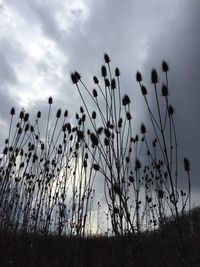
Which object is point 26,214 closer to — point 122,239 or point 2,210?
point 2,210

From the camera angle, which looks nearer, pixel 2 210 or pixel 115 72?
pixel 115 72

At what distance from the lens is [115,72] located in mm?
3770

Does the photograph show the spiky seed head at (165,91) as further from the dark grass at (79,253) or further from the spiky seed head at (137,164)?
the dark grass at (79,253)

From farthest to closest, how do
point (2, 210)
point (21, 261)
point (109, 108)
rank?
point (2, 210)
point (21, 261)
point (109, 108)

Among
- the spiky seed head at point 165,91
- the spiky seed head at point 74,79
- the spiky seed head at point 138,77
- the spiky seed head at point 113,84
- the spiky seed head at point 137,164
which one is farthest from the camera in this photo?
the spiky seed head at point 137,164

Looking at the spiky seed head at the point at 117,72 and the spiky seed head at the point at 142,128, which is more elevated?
the spiky seed head at the point at 117,72

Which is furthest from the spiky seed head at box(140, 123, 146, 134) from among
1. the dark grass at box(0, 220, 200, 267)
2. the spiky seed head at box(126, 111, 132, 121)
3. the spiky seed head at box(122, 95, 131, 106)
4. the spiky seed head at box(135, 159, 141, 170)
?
the dark grass at box(0, 220, 200, 267)

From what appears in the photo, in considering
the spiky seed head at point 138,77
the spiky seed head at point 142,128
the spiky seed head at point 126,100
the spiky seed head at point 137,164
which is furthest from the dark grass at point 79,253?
the spiky seed head at point 138,77

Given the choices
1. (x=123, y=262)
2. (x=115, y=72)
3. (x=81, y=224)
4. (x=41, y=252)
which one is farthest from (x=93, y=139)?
(x=41, y=252)

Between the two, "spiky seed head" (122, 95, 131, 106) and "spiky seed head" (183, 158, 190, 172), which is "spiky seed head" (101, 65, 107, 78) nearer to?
"spiky seed head" (122, 95, 131, 106)

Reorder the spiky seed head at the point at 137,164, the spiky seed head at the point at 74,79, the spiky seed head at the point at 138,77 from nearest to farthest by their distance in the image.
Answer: the spiky seed head at the point at 138,77, the spiky seed head at the point at 74,79, the spiky seed head at the point at 137,164

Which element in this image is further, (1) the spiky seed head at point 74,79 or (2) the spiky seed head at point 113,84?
(2) the spiky seed head at point 113,84

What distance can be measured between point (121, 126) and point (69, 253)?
2.32 meters

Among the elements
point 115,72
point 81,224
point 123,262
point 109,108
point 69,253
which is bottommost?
point 123,262
